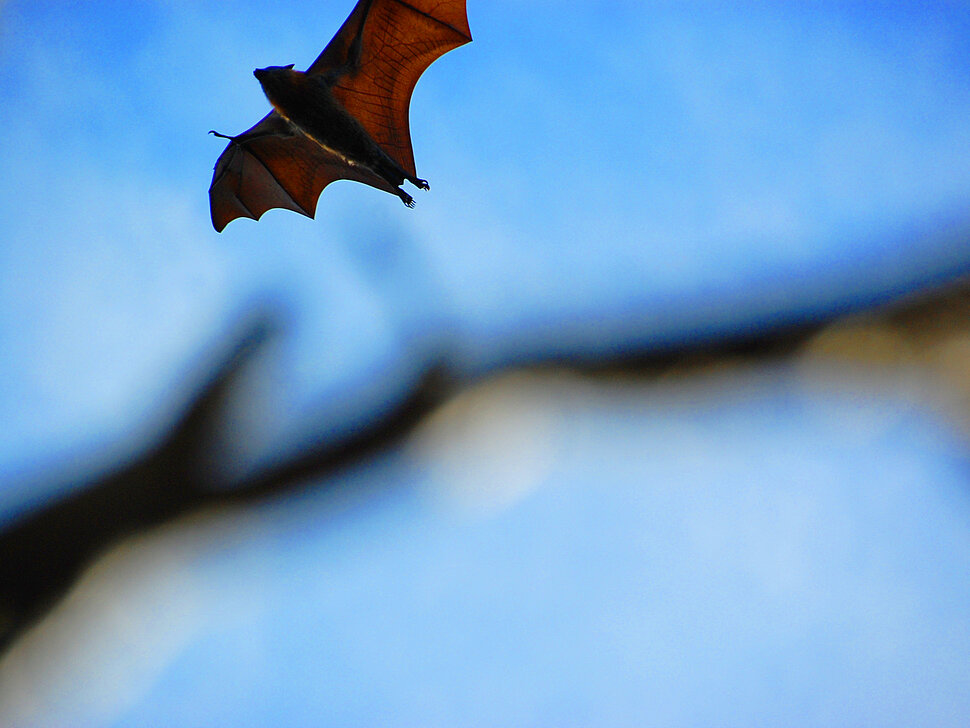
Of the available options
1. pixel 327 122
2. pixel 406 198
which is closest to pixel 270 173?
pixel 327 122

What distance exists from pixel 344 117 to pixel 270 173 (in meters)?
1.43

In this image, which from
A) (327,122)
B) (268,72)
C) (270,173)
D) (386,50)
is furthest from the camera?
(270,173)

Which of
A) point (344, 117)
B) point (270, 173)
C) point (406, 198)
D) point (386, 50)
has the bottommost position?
point (406, 198)

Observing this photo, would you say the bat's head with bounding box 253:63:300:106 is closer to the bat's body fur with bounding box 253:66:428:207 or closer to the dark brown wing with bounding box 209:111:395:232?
the bat's body fur with bounding box 253:66:428:207

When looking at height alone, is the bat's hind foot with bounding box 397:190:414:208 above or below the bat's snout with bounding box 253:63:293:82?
below

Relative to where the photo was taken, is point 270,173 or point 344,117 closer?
point 344,117

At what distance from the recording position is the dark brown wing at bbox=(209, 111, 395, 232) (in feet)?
20.0

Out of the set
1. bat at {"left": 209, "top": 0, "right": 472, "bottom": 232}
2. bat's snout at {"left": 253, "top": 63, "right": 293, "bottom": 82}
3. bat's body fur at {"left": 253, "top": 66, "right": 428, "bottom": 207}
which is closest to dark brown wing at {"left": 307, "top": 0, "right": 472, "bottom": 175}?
bat at {"left": 209, "top": 0, "right": 472, "bottom": 232}

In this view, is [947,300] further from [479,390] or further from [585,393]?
[479,390]

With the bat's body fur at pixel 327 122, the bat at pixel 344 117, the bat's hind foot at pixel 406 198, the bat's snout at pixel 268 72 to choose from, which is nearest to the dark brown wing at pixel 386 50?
the bat at pixel 344 117

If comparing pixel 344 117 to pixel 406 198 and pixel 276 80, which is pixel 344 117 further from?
pixel 406 198

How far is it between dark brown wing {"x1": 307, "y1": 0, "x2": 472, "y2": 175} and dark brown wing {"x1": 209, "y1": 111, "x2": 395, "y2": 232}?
59 centimetres

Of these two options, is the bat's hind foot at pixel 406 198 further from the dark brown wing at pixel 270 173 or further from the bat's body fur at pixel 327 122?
the dark brown wing at pixel 270 173

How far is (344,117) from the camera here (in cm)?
527
